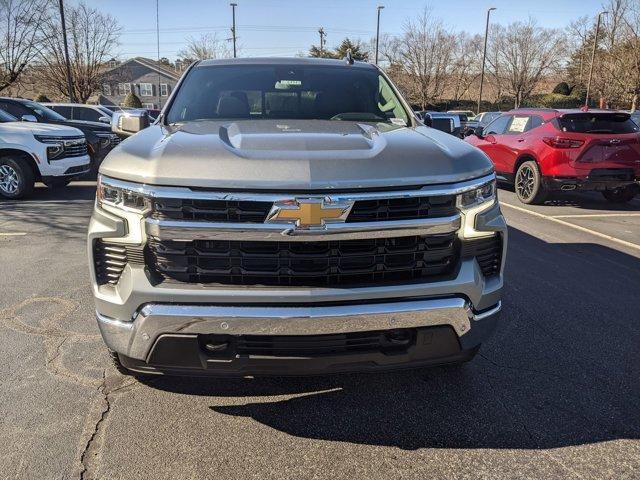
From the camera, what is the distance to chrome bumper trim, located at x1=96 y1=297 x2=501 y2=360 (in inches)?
88.0

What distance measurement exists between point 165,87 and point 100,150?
5489cm

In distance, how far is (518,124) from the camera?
33.6 ft

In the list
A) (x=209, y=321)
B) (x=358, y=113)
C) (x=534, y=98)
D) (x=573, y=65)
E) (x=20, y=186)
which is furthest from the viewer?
(x=534, y=98)

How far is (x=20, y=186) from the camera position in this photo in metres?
9.23

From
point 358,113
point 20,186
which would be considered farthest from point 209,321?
point 20,186

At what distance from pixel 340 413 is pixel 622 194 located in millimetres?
8917

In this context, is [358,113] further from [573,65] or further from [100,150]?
[573,65]

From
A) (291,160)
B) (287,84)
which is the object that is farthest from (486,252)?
(287,84)

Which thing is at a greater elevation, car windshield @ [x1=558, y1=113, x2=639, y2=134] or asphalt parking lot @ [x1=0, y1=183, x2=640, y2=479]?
car windshield @ [x1=558, y1=113, x2=639, y2=134]

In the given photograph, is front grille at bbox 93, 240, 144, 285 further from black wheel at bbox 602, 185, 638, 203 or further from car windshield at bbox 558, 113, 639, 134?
black wheel at bbox 602, 185, 638, 203

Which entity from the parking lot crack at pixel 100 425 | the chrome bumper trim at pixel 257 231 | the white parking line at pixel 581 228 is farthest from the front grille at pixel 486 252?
the white parking line at pixel 581 228

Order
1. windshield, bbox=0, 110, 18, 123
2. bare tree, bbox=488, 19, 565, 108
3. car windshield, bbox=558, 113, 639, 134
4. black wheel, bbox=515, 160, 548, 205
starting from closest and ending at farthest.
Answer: car windshield, bbox=558, 113, 639, 134
black wheel, bbox=515, 160, 548, 205
windshield, bbox=0, 110, 18, 123
bare tree, bbox=488, 19, 565, 108

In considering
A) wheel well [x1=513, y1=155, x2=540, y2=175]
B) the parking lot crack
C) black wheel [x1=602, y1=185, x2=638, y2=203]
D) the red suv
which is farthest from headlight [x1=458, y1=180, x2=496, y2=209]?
black wheel [x1=602, y1=185, x2=638, y2=203]

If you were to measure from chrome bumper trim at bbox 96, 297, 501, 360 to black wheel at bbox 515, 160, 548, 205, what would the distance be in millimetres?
7669
